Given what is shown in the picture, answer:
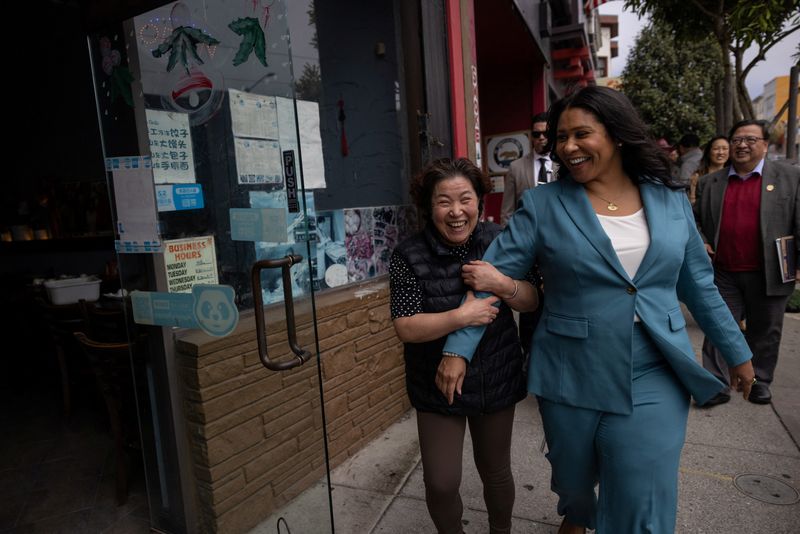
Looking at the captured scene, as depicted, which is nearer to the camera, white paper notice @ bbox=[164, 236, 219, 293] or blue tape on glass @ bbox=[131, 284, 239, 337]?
blue tape on glass @ bbox=[131, 284, 239, 337]

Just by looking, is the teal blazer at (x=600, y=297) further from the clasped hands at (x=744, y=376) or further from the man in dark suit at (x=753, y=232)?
the man in dark suit at (x=753, y=232)

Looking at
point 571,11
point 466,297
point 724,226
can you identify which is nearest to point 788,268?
point 724,226

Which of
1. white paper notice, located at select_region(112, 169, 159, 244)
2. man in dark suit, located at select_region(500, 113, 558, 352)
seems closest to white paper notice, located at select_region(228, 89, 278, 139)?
white paper notice, located at select_region(112, 169, 159, 244)

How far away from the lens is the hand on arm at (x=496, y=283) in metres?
1.91

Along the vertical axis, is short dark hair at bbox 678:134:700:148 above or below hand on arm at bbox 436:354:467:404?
above

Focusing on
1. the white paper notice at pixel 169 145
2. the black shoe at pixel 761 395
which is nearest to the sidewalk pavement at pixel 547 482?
the black shoe at pixel 761 395

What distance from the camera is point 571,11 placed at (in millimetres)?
9961

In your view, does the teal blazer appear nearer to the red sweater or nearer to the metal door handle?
the metal door handle

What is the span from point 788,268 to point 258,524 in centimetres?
364

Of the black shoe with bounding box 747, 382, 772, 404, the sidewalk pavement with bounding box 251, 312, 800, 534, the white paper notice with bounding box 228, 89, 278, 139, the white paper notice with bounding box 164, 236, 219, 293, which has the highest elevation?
the white paper notice with bounding box 228, 89, 278, 139

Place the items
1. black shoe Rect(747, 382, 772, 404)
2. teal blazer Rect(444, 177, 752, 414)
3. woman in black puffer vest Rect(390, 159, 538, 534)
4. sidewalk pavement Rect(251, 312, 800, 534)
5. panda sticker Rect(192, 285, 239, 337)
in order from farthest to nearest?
1. black shoe Rect(747, 382, 772, 404)
2. sidewalk pavement Rect(251, 312, 800, 534)
3. panda sticker Rect(192, 285, 239, 337)
4. woman in black puffer vest Rect(390, 159, 538, 534)
5. teal blazer Rect(444, 177, 752, 414)

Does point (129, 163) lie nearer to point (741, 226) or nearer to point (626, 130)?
point (626, 130)

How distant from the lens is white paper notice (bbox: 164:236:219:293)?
90.8 inches

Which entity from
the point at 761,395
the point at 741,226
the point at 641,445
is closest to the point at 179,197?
the point at 641,445
